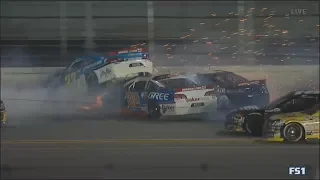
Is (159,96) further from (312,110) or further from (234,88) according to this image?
(312,110)

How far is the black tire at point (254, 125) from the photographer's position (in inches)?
189

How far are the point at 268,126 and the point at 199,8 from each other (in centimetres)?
140

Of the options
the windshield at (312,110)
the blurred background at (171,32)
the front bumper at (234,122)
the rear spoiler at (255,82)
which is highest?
the blurred background at (171,32)

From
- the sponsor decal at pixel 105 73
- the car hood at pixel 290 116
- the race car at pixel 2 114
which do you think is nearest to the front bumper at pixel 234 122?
the car hood at pixel 290 116

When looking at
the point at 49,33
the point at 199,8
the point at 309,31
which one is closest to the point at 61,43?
the point at 49,33

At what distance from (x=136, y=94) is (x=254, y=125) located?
1.27m

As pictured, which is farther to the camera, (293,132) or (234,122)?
(293,132)

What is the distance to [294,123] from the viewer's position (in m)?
5.07

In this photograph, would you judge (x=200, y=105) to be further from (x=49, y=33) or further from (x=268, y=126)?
(x=49, y=33)

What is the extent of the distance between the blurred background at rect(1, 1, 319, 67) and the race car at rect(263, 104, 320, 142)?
581 mm

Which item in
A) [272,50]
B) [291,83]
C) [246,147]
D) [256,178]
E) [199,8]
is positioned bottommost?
[256,178]

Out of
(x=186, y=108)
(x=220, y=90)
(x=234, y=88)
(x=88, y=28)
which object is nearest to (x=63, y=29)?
(x=88, y=28)

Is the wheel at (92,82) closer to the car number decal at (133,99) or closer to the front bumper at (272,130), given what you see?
the car number decal at (133,99)

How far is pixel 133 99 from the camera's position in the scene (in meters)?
4.74
